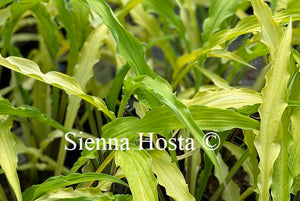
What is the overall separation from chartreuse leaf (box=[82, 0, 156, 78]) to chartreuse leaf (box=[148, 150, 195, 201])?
4.5 inches

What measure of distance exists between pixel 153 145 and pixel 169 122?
0.10 meters

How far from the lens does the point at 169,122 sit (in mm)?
610

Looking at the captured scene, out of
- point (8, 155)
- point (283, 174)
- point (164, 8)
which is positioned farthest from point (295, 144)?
point (164, 8)

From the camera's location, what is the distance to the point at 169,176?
623 mm

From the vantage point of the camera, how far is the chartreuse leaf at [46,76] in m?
0.62

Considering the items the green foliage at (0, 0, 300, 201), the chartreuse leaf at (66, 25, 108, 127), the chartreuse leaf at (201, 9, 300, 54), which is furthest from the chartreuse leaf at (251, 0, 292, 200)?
the chartreuse leaf at (66, 25, 108, 127)

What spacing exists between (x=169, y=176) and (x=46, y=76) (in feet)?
0.68

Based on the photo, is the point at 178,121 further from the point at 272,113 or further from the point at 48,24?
the point at 48,24

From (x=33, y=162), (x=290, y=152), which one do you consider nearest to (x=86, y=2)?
(x=290, y=152)

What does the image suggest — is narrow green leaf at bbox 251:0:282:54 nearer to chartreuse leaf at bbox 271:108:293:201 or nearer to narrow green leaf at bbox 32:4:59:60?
chartreuse leaf at bbox 271:108:293:201

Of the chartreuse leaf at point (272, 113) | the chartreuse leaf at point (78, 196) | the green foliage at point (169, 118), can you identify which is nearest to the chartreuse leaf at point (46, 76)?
the green foliage at point (169, 118)

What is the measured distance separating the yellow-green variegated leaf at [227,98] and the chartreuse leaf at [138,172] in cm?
12

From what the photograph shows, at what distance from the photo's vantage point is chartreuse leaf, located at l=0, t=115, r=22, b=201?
0.63 metres

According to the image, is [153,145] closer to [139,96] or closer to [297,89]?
[139,96]
